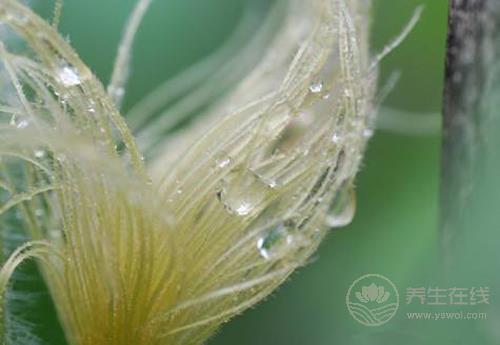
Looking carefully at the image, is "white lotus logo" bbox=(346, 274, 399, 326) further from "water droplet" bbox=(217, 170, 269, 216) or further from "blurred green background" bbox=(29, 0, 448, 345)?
"water droplet" bbox=(217, 170, 269, 216)

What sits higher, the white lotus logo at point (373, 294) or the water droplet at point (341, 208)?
the water droplet at point (341, 208)

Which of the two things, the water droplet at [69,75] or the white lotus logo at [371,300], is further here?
the white lotus logo at [371,300]

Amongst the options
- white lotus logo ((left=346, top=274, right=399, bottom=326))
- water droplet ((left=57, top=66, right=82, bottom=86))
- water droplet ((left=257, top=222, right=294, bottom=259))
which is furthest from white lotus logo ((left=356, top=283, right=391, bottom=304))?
water droplet ((left=57, top=66, right=82, bottom=86))

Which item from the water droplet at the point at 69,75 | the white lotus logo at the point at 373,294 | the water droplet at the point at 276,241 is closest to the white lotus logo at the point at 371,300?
A: the white lotus logo at the point at 373,294

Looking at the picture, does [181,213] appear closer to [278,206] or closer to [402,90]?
[278,206]

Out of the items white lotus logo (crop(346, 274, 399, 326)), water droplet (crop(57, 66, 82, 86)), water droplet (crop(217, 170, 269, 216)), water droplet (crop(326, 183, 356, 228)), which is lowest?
white lotus logo (crop(346, 274, 399, 326))

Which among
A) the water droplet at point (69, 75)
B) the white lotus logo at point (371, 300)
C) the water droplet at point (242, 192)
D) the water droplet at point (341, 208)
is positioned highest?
the water droplet at point (69, 75)

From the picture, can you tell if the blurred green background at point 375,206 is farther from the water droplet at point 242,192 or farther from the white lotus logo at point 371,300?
the water droplet at point 242,192
